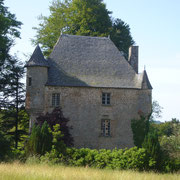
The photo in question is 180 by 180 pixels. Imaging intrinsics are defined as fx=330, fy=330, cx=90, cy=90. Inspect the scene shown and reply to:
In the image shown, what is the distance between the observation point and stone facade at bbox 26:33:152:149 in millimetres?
27344

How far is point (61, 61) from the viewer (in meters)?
29.0

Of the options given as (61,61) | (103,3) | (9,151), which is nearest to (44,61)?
(61,61)

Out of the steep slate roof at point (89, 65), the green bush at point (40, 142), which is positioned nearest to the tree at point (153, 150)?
the green bush at point (40, 142)

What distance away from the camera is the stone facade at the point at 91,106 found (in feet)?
89.7

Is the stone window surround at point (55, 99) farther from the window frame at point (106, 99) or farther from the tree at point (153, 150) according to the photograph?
the tree at point (153, 150)

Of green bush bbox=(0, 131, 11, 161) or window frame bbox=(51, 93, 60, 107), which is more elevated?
window frame bbox=(51, 93, 60, 107)

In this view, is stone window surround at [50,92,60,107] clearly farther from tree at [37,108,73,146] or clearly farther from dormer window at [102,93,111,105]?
dormer window at [102,93,111,105]

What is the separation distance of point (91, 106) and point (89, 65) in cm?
381

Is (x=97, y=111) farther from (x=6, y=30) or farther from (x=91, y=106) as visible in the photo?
(x=6, y=30)

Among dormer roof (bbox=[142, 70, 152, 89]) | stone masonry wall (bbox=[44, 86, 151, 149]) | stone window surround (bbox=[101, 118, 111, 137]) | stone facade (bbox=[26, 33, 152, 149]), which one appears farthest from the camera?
dormer roof (bbox=[142, 70, 152, 89])

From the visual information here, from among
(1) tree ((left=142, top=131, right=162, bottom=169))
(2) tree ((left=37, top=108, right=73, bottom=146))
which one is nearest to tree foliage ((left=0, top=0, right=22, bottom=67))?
(2) tree ((left=37, top=108, right=73, bottom=146))

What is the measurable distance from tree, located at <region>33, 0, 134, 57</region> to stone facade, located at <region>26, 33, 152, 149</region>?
10220 mm

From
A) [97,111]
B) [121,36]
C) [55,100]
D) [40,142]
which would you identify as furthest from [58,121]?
[121,36]

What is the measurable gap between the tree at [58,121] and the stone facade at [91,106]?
1.88 ft
